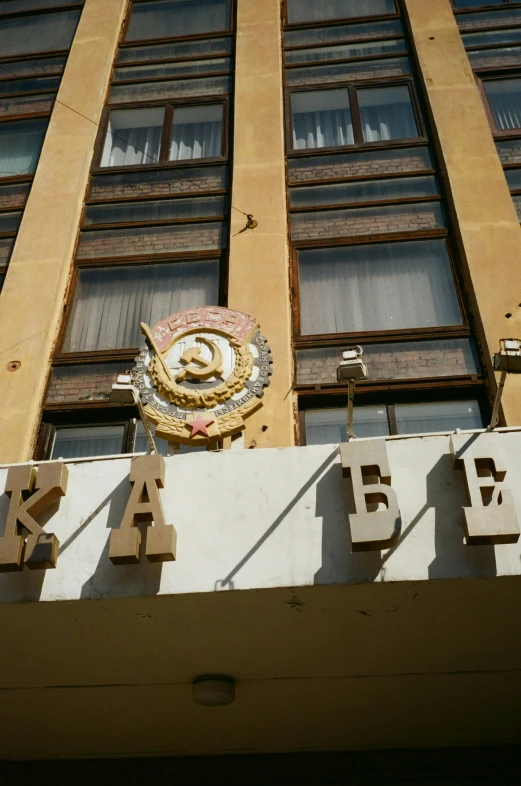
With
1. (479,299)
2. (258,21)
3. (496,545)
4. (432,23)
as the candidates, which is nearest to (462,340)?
(479,299)

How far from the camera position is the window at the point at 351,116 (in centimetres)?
1436

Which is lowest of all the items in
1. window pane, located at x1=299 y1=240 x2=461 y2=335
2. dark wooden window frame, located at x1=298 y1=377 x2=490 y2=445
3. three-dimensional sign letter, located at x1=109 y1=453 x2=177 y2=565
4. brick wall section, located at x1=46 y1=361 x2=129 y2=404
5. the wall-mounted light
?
the wall-mounted light

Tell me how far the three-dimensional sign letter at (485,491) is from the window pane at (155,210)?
7.77 meters

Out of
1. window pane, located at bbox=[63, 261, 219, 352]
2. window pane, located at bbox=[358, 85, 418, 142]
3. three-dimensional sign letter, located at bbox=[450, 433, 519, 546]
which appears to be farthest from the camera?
window pane, located at bbox=[358, 85, 418, 142]

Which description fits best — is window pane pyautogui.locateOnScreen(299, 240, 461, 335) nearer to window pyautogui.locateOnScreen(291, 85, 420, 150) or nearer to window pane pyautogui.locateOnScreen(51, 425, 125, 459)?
window pyautogui.locateOnScreen(291, 85, 420, 150)

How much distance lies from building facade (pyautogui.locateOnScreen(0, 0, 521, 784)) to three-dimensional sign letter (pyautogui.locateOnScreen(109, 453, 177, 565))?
5.2 inches

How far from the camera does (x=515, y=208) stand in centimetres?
1246

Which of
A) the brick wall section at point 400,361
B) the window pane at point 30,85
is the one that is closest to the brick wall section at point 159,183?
the window pane at point 30,85

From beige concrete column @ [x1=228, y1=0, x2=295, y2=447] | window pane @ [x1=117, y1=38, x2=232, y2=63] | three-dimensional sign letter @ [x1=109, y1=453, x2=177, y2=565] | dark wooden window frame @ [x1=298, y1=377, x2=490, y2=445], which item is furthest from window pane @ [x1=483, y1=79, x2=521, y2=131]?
three-dimensional sign letter @ [x1=109, y1=453, x2=177, y2=565]

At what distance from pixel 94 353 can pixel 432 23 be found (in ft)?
34.0

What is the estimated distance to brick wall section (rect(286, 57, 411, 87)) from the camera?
1531cm

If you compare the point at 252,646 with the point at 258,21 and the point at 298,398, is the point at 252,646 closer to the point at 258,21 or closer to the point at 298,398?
the point at 298,398

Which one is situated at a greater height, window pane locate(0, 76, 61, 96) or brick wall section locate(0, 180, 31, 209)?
window pane locate(0, 76, 61, 96)

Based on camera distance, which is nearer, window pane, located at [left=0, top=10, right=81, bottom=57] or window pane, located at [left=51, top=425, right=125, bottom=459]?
window pane, located at [left=51, top=425, right=125, bottom=459]
